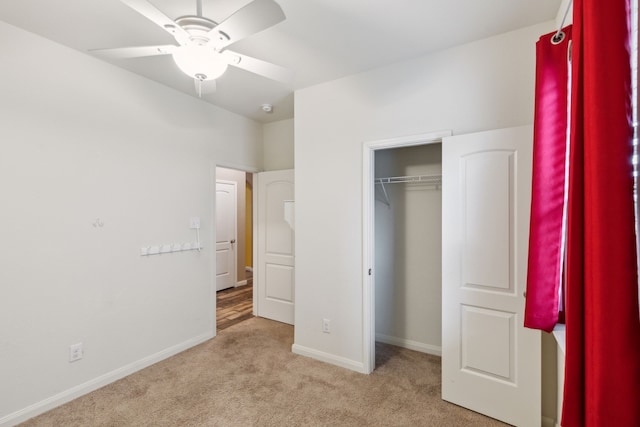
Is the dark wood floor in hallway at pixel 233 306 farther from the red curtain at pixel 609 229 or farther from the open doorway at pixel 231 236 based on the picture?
the red curtain at pixel 609 229

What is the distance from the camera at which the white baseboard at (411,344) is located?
307 centimetres

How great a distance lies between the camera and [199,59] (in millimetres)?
1455

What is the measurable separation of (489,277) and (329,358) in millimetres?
1635

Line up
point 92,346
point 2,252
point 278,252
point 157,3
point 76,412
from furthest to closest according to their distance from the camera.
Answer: point 278,252, point 92,346, point 76,412, point 2,252, point 157,3

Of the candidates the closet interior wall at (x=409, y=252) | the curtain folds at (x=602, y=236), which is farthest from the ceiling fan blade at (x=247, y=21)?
the closet interior wall at (x=409, y=252)

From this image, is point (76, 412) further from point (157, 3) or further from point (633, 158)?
point (633, 158)

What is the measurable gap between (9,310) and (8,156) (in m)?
1.04

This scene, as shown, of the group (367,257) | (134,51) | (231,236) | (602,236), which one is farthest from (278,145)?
Answer: (602,236)

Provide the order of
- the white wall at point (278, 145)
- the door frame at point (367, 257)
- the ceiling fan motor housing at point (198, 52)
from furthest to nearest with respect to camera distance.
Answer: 1. the white wall at point (278, 145)
2. the door frame at point (367, 257)
3. the ceiling fan motor housing at point (198, 52)

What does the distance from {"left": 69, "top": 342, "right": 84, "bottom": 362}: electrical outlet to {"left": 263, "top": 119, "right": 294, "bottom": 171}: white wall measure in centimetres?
273

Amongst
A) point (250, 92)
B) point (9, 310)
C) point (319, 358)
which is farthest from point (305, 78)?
point (9, 310)

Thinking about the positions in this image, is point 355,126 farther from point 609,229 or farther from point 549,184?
point 609,229

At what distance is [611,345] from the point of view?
0.85m

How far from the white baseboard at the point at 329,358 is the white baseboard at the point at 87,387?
1.15m
